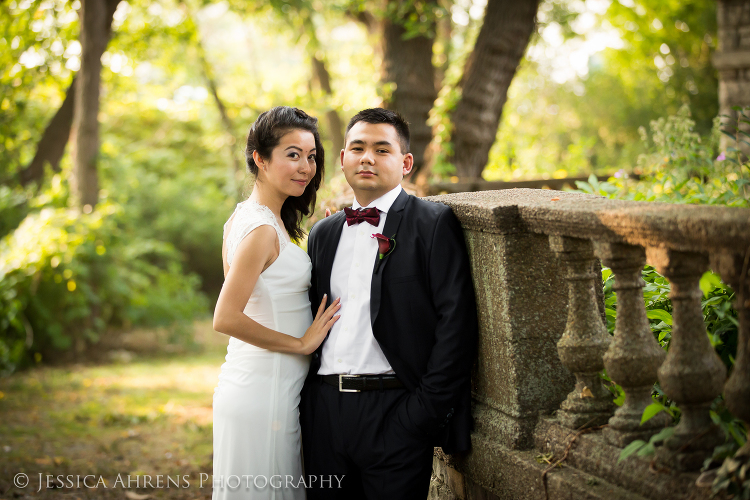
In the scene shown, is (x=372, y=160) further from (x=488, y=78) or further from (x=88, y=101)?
(x=88, y=101)

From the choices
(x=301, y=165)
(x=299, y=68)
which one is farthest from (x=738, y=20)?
(x=299, y=68)

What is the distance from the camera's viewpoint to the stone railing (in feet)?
5.57

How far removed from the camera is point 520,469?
7.29 feet

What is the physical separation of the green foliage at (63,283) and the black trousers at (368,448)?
6.46 metres

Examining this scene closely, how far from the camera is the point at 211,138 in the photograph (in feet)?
61.1

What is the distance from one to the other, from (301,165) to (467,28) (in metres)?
10.7

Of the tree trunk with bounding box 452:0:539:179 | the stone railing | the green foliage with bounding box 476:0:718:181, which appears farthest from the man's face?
the green foliage with bounding box 476:0:718:181

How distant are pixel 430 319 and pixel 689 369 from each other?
100 centimetres

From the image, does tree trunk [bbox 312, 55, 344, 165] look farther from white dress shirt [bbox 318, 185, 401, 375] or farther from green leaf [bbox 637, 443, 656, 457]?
green leaf [bbox 637, 443, 656, 457]

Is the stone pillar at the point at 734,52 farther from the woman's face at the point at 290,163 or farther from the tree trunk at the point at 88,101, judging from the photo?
the tree trunk at the point at 88,101

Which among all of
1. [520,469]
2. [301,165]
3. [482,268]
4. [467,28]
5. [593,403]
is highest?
[467,28]

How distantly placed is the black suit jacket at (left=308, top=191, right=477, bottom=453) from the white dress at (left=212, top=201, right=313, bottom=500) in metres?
0.47

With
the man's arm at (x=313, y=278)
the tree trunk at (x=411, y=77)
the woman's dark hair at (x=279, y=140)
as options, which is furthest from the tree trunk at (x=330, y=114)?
the man's arm at (x=313, y=278)

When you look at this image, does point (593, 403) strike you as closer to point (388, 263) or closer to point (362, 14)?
point (388, 263)
